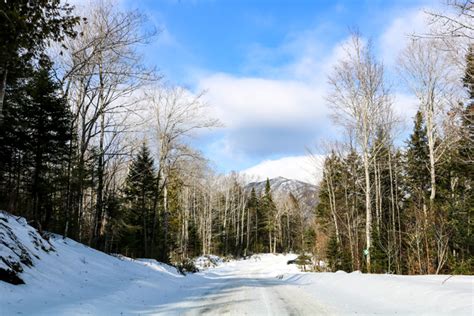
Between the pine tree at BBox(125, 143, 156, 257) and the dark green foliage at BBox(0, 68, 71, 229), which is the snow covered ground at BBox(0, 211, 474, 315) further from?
the pine tree at BBox(125, 143, 156, 257)

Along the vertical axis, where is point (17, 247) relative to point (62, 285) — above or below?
above

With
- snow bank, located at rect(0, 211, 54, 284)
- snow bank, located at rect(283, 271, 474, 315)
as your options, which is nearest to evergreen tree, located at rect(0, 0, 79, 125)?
snow bank, located at rect(0, 211, 54, 284)

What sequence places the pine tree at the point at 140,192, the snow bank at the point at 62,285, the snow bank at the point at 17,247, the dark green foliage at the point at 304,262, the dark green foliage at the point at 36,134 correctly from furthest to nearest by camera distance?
1. the dark green foliage at the point at 304,262
2. the pine tree at the point at 140,192
3. the dark green foliage at the point at 36,134
4. the snow bank at the point at 17,247
5. the snow bank at the point at 62,285

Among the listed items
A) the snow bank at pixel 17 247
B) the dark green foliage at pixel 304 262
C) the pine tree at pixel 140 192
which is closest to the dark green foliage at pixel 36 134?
the snow bank at pixel 17 247

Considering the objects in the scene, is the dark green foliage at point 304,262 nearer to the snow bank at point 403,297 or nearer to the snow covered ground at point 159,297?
the snow covered ground at point 159,297

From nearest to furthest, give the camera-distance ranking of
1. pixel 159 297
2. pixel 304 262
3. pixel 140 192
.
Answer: pixel 159 297 < pixel 140 192 < pixel 304 262

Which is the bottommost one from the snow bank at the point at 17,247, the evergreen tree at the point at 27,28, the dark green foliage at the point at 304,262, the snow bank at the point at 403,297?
the dark green foliage at the point at 304,262

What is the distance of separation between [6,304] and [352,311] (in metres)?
6.52

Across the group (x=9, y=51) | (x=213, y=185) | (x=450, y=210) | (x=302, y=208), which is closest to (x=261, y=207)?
(x=302, y=208)

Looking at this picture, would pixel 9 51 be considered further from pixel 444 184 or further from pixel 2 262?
pixel 444 184

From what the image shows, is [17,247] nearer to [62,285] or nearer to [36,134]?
[62,285]

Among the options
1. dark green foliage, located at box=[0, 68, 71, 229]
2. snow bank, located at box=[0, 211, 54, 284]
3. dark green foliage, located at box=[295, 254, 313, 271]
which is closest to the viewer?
snow bank, located at box=[0, 211, 54, 284]

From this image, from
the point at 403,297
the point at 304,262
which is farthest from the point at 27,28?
the point at 304,262

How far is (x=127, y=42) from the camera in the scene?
12438mm
